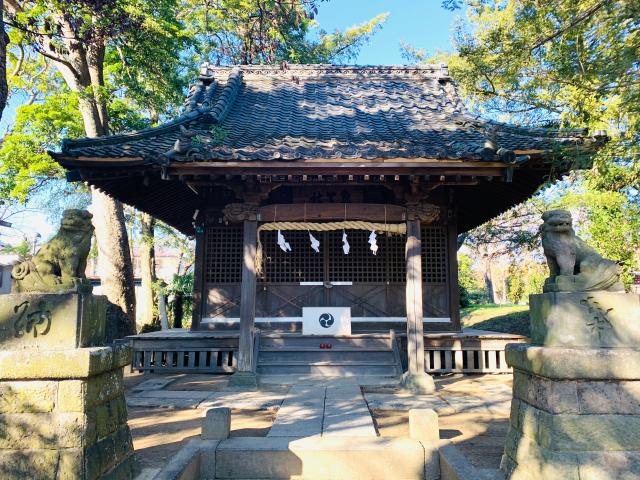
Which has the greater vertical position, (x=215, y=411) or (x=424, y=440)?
(x=215, y=411)

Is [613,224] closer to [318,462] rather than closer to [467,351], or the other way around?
[467,351]

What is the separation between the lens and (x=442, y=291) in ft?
31.2

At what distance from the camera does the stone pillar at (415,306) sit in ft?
22.9

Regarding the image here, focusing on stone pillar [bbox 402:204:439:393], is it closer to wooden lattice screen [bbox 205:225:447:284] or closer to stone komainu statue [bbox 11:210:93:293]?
wooden lattice screen [bbox 205:225:447:284]

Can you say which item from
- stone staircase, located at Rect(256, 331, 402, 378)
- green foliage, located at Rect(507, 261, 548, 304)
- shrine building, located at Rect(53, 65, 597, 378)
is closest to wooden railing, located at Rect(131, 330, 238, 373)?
shrine building, located at Rect(53, 65, 597, 378)

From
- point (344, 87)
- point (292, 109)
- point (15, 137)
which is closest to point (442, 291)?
point (292, 109)

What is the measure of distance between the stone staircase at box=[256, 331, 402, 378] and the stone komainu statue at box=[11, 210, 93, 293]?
496cm

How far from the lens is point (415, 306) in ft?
24.0

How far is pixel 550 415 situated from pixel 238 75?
1122cm

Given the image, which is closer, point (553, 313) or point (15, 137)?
point (553, 313)

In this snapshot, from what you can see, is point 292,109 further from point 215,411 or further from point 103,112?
point 215,411

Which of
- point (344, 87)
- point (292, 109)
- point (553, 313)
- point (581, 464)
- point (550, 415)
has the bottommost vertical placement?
point (581, 464)

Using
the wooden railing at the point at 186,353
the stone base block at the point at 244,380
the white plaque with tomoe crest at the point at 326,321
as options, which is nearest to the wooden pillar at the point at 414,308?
the white plaque with tomoe crest at the point at 326,321

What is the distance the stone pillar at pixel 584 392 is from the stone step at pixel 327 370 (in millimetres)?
4645
